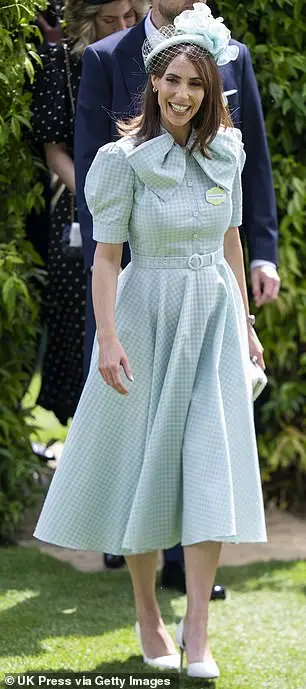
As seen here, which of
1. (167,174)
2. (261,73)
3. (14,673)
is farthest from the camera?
(261,73)

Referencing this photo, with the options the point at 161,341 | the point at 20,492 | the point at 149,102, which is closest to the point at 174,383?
the point at 161,341

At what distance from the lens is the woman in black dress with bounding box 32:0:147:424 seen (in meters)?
4.79

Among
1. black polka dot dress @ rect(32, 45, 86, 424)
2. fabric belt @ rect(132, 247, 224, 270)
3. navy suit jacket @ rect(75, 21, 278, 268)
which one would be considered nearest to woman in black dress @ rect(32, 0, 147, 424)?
black polka dot dress @ rect(32, 45, 86, 424)

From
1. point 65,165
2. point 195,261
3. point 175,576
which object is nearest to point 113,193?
point 195,261

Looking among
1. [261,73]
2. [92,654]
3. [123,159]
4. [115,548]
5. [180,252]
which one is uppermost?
[261,73]

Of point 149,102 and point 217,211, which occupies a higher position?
point 149,102

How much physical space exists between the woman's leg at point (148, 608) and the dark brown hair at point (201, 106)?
1.10 meters

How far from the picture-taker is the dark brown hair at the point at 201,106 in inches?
140

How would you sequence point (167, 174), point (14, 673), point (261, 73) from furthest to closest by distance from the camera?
1. point (261, 73)
2. point (14, 673)
3. point (167, 174)

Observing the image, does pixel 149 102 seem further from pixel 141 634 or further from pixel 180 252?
pixel 141 634

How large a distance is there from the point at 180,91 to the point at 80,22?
1.38 meters

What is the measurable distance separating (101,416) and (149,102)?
820mm

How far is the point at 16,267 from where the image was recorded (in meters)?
4.96

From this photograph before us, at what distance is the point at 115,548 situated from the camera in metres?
3.65
